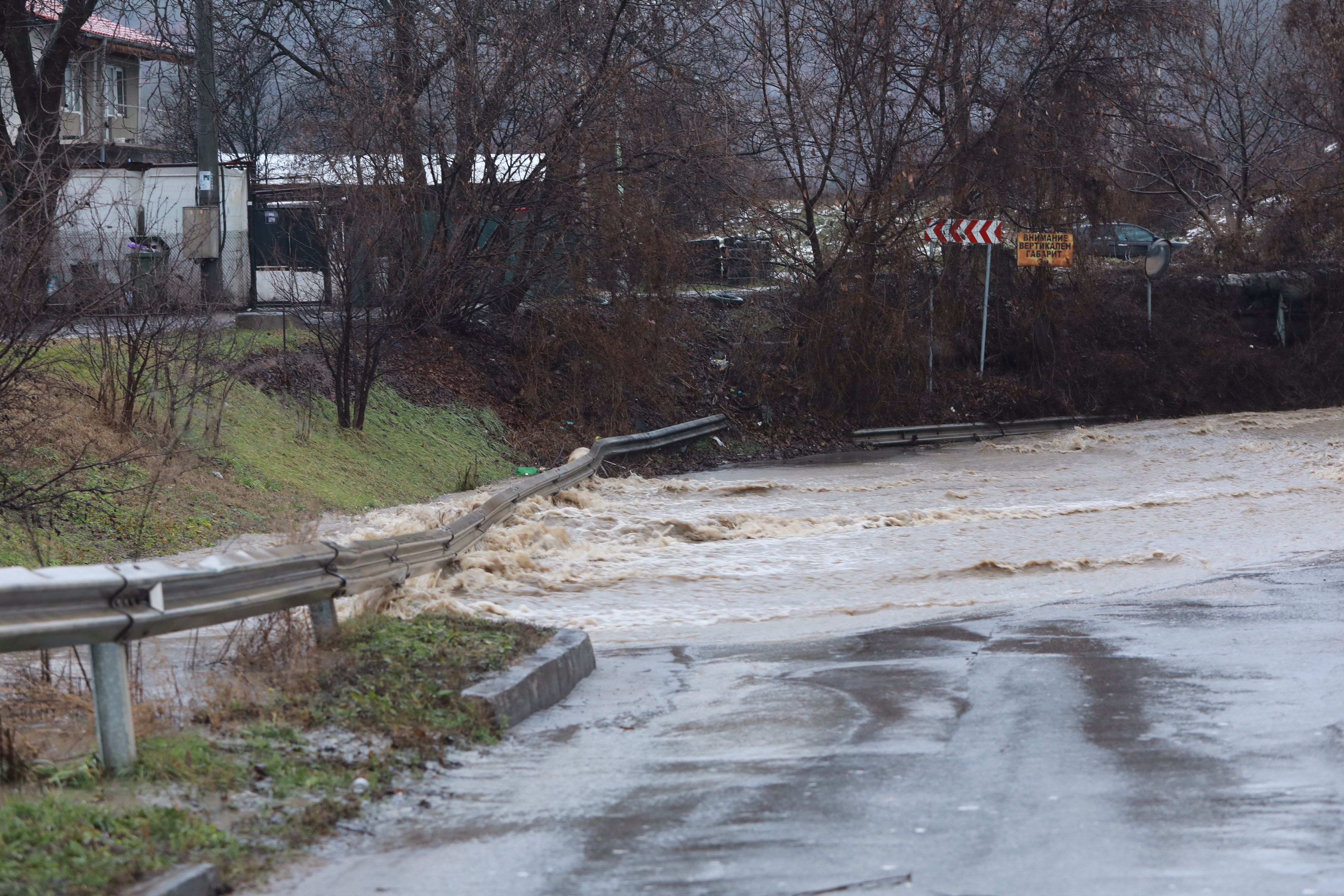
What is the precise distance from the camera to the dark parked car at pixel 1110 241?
28.9 meters

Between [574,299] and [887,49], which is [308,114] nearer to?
[574,299]

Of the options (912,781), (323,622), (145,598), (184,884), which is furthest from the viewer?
(323,622)

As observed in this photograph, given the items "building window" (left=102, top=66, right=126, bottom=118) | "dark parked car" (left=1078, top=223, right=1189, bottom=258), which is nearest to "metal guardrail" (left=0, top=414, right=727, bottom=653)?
"dark parked car" (left=1078, top=223, right=1189, bottom=258)

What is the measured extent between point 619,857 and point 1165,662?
4147 mm

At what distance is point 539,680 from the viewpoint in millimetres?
7133

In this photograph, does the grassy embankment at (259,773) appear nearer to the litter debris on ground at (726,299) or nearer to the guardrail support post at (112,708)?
the guardrail support post at (112,708)

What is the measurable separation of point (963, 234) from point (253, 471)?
603 inches

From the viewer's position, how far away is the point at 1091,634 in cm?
856

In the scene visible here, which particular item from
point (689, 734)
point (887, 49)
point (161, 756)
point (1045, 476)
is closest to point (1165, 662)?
point (689, 734)

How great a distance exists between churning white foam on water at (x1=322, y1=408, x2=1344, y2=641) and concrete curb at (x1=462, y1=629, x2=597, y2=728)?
1.42 metres

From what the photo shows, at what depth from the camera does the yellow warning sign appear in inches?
1099

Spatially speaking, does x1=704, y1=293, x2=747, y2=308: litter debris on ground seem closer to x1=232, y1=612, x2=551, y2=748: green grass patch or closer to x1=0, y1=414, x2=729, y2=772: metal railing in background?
x1=0, y1=414, x2=729, y2=772: metal railing in background

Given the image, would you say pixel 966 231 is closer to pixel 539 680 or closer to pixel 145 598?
pixel 539 680

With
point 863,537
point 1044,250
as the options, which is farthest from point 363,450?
point 1044,250
